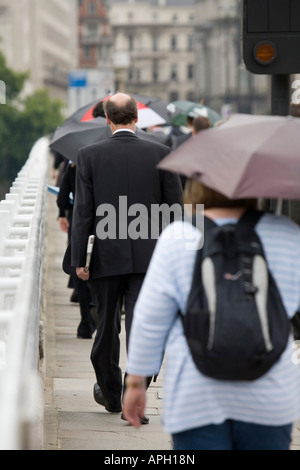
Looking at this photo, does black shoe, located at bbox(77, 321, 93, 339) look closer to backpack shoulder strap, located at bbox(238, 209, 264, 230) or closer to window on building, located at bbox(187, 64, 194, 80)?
backpack shoulder strap, located at bbox(238, 209, 264, 230)

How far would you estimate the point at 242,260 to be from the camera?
359 cm

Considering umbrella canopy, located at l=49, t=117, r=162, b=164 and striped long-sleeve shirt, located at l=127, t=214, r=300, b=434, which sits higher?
striped long-sleeve shirt, located at l=127, t=214, r=300, b=434

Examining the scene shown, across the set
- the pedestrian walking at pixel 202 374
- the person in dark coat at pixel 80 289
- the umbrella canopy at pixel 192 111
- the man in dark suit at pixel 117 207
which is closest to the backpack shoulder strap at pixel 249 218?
the pedestrian walking at pixel 202 374

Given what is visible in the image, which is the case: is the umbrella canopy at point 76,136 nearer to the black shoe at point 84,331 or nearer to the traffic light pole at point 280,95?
the black shoe at point 84,331

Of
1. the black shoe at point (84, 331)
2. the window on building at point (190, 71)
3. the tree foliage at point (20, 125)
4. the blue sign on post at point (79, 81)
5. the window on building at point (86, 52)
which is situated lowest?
the window on building at point (190, 71)

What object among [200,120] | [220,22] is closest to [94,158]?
[200,120]

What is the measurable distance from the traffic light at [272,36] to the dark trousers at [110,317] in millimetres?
1312

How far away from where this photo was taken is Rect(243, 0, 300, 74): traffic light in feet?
21.9

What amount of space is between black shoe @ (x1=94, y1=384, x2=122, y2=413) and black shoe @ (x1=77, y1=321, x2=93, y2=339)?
255 cm

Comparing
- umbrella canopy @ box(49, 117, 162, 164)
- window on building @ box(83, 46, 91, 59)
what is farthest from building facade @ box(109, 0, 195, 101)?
umbrella canopy @ box(49, 117, 162, 164)

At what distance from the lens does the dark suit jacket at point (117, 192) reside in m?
6.32

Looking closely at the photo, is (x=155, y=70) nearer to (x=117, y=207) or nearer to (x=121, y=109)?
(x=121, y=109)

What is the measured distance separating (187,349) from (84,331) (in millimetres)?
5791
